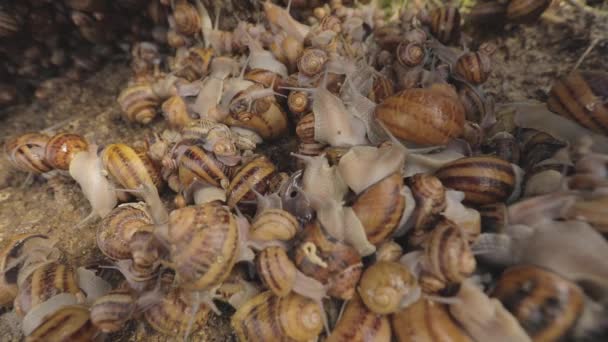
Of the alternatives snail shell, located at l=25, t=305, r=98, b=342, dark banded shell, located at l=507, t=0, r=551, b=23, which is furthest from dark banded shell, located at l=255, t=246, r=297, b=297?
dark banded shell, located at l=507, t=0, r=551, b=23

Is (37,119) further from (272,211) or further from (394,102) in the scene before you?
(394,102)

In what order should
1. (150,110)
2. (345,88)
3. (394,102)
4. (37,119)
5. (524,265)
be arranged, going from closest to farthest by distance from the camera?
(524,265), (394,102), (345,88), (150,110), (37,119)

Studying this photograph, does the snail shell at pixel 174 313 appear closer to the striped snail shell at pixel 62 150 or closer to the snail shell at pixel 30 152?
the striped snail shell at pixel 62 150

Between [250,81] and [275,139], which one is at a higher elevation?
[250,81]

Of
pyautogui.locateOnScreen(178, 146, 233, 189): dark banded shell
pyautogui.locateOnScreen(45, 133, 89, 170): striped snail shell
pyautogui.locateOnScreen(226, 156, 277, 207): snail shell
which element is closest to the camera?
pyautogui.locateOnScreen(226, 156, 277, 207): snail shell

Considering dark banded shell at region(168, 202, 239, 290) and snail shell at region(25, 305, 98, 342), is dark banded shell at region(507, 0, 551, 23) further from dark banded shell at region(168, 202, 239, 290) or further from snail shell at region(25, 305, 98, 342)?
snail shell at region(25, 305, 98, 342)

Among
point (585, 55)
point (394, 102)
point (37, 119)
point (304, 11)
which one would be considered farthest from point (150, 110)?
point (585, 55)
